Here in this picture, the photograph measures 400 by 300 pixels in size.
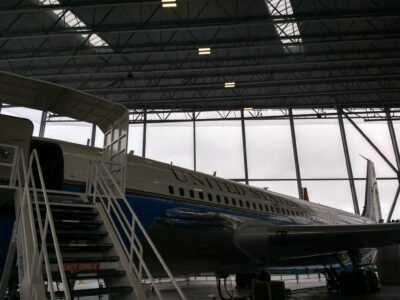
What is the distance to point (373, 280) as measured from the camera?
1347 cm

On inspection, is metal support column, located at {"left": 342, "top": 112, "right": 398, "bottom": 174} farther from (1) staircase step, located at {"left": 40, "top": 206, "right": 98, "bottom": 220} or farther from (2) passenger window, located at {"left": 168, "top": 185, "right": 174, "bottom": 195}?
(1) staircase step, located at {"left": 40, "top": 206, "right": 98, "bottom": 220}

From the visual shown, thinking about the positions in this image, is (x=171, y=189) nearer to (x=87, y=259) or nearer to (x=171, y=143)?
(x=87, y=259)

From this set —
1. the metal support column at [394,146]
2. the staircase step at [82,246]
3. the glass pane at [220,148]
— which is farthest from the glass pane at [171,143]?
the staircase step at [82,246]

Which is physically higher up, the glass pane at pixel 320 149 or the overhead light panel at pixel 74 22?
the overhead light panel at pixel 74 22

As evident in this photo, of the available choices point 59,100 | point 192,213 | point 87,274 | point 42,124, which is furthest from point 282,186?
point 87,274

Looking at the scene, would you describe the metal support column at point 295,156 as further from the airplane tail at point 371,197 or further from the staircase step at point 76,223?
the staircase step at point 76,223

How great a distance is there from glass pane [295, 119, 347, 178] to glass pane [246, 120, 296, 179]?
74cm

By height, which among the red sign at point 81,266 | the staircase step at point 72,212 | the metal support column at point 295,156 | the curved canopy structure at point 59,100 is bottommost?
the red sign at point 81,266

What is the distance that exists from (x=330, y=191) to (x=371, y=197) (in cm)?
225

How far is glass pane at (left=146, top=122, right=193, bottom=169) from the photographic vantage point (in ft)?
73.4

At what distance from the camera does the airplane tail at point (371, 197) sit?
2136 centimetres

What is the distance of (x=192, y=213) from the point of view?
315 inches

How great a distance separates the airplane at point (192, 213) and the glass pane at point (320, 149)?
439 inches

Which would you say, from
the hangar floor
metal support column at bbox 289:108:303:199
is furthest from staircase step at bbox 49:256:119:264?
metal support column at bbox 289:108:303:199
